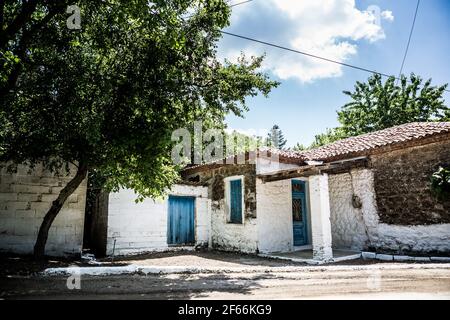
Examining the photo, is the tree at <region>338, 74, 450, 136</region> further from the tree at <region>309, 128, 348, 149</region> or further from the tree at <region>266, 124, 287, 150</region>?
the tree at <region>266, 124, 287, 150</region>

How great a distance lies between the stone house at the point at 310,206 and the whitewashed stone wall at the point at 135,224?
1.3 inches

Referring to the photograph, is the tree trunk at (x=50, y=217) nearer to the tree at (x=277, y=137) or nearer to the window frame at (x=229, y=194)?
the window frame at (x=229, y=194)

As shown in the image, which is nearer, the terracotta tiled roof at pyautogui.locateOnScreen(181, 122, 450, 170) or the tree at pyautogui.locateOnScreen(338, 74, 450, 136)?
the terracotta tiled roof at pyautogui.locateOnScreen(181, 122, 450, 170)

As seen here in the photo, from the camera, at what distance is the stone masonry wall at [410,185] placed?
8.62m

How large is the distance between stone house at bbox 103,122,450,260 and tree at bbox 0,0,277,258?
3145mm

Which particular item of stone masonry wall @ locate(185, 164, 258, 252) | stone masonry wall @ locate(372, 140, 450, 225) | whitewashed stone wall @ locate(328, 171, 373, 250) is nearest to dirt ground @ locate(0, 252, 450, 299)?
stone masonry wall @ locate(372, 140, 450, 225)

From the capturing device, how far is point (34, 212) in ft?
27.3

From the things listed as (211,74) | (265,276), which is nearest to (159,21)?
(211,74)

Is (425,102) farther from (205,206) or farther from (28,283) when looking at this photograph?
(28,283)

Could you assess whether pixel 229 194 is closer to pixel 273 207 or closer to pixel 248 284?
pixel 273 207

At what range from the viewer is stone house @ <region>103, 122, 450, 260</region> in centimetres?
884

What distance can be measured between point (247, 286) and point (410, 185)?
22.0 feet

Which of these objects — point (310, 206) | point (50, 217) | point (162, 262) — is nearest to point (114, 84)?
point (50, 217)
